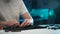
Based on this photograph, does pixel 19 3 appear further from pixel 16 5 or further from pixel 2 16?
pixel 2 16

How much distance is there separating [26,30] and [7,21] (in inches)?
8.9

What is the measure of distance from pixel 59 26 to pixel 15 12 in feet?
1.65

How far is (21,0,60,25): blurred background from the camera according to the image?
1.26 meters

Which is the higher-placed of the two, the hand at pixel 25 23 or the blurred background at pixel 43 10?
the blurred background at pixel 43 10

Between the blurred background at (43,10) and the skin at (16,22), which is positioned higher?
the blurred background at (43,10)

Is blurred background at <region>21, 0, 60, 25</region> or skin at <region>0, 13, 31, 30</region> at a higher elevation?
blurred background at <region>21, 0, 60, 25</region>

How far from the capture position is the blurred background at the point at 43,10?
4.14ft

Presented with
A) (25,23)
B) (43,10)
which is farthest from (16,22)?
(43,10)

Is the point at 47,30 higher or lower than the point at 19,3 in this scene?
lower

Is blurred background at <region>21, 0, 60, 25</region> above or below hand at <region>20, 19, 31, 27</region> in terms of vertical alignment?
above

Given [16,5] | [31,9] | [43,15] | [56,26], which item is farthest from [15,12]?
[56,26]

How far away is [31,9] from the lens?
127 centimetres

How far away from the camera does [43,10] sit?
1268 millimetres

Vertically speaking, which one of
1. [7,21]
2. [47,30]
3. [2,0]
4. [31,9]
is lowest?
[47,30]
